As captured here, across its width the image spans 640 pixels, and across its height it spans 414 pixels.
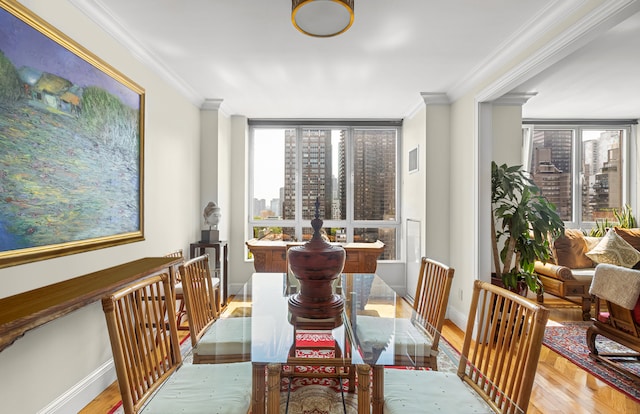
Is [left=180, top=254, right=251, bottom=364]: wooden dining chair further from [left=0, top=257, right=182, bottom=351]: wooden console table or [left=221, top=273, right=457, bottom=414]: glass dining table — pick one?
[left=0, top=257, right=182, bottom=351]: wooden console table

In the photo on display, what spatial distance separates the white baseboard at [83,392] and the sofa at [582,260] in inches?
Answer: 180

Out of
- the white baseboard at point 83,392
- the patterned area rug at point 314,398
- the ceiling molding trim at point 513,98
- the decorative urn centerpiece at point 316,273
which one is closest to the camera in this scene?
the decorative urn centerpiece at point 316,273

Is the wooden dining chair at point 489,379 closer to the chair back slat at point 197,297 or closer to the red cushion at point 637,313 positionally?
the chair back slat at point 197,297

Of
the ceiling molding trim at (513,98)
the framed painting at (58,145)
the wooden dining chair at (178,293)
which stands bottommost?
the wooden dining chair at (178,293)

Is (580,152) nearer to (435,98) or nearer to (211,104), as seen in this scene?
(435,98)

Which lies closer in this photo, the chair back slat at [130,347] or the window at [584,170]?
the chair back slat at [130,347]

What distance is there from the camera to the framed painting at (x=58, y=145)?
1609 millimetres

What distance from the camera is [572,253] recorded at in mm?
4328

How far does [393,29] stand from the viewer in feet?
8.09

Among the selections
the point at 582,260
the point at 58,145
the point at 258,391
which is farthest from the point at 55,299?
the point at 582,260

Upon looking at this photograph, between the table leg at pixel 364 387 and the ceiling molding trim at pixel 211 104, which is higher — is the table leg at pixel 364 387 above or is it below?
below

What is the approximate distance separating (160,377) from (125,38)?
241 cm

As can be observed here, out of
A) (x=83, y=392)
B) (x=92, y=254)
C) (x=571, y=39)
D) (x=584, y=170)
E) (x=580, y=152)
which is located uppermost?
(x=571, y=39)

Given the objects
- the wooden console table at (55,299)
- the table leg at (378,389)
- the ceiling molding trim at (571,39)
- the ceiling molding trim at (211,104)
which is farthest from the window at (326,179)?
the table leg at (378,389)
